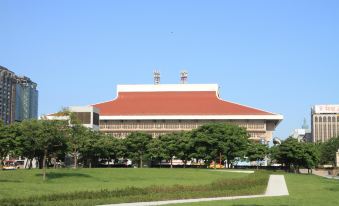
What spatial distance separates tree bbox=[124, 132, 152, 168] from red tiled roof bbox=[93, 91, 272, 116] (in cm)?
3041

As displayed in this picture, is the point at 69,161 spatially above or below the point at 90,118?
below

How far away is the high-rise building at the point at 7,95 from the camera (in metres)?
127

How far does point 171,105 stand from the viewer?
104625 millimetres

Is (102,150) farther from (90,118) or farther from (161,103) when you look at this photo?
(161,103)

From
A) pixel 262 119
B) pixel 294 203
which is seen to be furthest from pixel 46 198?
pixel 262 119

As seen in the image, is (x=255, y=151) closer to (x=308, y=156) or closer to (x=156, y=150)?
(x=308, y=156)

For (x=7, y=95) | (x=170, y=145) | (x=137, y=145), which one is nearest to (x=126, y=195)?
(x=170, y=145)

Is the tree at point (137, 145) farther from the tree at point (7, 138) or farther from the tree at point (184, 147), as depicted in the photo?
the tree at point (7, 138)

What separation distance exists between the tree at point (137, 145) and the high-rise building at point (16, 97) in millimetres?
58705

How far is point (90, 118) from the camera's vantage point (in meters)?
79.6

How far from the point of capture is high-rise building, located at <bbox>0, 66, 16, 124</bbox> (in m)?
127

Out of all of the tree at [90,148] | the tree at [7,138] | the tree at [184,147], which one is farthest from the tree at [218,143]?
the tree at [7,138]

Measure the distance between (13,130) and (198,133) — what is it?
23.9 meters

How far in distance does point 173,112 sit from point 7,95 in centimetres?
5082
